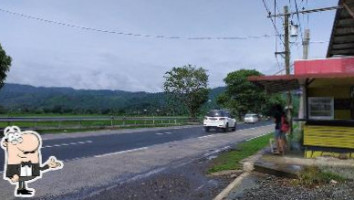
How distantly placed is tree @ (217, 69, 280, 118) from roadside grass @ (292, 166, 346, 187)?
249ft

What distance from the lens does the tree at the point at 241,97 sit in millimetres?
87188

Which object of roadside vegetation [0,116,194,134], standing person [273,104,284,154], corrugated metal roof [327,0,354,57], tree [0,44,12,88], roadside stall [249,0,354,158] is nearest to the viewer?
corrugated metal roof [327,0,354,57]

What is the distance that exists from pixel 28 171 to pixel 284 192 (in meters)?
6.52

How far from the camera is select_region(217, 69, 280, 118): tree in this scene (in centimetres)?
8719

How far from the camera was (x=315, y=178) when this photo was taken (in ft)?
33.5

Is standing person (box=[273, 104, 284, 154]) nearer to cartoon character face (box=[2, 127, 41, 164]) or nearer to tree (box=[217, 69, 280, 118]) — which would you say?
cartoon character face (box=[2, 127, 41, 164])

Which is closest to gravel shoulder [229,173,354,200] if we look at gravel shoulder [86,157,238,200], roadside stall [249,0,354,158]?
gravel shoulder [86,157,238,200]

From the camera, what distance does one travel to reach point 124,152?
59.6ft

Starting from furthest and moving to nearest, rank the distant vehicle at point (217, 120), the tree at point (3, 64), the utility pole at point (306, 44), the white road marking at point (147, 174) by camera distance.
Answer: the distant vehicle at point (217, 120) < the tree at point (3, 64) < the utility pole at point (306, 44) < the white road marking at point (147, 174)

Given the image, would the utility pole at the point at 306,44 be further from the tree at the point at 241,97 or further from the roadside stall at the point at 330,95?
the tree at the point at 241,97

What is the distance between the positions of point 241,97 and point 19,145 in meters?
85.2

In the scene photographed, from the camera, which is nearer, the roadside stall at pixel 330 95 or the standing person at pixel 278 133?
the roadside stall at pixel 330 95

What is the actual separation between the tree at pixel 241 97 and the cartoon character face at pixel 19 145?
83.3m

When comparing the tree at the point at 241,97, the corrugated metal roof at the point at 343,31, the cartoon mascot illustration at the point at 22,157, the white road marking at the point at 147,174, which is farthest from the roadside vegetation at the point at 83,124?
the cartoon mascot illustration at the point at 22,157
